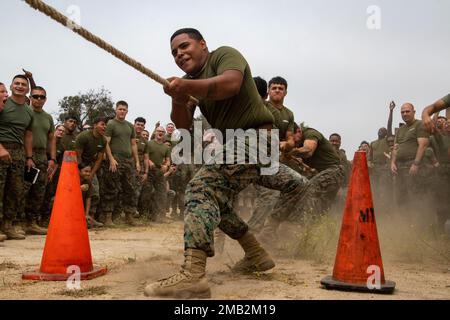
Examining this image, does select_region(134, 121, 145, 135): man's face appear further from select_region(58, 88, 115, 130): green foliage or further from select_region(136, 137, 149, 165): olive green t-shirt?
select_region(58, 88, 115, 130): green foliage

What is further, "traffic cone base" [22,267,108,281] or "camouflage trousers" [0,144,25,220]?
"camouflage trousers" [0,144,25,220]

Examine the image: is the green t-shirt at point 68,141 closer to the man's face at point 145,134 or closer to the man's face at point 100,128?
the man's face at point 100,128

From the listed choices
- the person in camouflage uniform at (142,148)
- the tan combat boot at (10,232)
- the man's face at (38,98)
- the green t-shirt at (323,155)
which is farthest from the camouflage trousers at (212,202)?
the person in camouflage uniform at (142,148)

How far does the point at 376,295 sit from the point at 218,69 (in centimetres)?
180

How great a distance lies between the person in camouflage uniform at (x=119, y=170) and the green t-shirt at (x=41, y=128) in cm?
155

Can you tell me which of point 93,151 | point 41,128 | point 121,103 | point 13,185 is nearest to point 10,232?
point 13,185

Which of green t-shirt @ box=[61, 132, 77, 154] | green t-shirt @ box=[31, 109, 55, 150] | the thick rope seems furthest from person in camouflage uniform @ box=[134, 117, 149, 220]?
the thick rope

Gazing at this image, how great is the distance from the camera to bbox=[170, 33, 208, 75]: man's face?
346cm

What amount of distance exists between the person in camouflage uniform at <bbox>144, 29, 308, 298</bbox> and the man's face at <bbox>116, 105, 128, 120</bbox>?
220 inches

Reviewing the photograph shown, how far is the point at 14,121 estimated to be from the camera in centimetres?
664

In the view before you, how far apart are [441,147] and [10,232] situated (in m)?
6.67

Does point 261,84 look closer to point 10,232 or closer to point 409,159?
point 10,232
